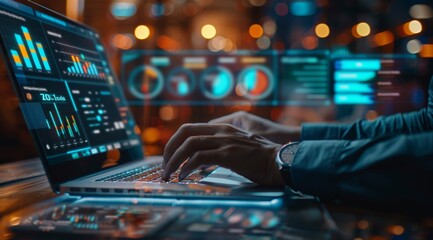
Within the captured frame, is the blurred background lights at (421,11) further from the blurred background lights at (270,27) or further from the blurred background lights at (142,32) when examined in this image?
the blurred background lights at (142,32)

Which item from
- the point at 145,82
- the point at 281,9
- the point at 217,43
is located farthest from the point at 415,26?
the point at 145,82

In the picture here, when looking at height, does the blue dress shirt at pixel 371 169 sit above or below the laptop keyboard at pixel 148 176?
below

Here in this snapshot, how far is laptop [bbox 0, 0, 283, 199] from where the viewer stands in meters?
0.81

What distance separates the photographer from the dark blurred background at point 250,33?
170 centimetres

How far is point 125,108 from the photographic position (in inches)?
54.0

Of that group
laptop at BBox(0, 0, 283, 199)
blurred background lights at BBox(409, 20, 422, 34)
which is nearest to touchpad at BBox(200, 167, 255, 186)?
laptop at BBox(0, 0, 283, 199)

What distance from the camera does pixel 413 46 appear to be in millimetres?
1916

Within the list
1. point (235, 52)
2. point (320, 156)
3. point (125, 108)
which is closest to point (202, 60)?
point (235, 52)

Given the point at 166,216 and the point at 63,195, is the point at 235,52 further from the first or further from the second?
the point at 166,216

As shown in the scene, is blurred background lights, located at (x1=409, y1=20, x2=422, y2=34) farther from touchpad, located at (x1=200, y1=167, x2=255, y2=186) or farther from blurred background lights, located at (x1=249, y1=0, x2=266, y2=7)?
touchpad, located at (x1=200, y1=167, x2=255, y2=186)

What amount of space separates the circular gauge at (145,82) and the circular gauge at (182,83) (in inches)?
1.9

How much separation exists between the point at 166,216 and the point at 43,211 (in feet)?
0.65
